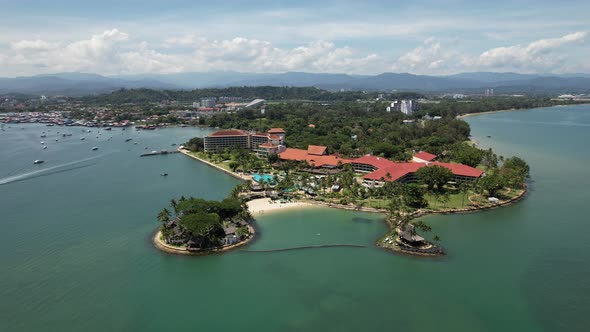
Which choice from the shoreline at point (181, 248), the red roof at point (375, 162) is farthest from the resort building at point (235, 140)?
the shoreline at point (181, 248)

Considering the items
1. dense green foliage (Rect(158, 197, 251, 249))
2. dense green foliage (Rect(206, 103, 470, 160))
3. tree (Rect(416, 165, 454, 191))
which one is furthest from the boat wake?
tree (Rect(416, 165, 454, 191))

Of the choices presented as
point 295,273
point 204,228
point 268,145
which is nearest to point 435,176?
point 295,273

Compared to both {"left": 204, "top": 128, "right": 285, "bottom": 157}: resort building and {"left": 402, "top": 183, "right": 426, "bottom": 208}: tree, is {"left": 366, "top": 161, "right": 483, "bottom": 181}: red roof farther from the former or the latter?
{"left": 204, "top": 128, "right": 285, "bottom": 157}: resort building

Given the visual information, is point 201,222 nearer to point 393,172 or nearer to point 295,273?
point 295,273

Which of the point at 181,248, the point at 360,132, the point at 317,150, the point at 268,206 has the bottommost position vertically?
the point at 181,248

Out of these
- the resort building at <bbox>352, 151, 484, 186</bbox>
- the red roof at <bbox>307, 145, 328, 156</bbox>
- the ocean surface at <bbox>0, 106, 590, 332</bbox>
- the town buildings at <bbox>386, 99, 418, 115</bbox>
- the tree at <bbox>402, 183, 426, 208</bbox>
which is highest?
the town buildings at <bbox>386, 99, 418, 115</bbox>

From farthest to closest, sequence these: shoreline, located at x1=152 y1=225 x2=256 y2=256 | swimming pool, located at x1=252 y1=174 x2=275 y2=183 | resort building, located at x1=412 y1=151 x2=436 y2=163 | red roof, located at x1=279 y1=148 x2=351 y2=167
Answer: red roof, located at x1=279 y1=148 x2=351 y2=167, resort building, located at x1=412 y1=151 x2=436 y2=163, swimming pool, located at x1=252 y1=174 x2=275 y2=183, shoreline, located at x1=152 y1=225 x2=256 y2=256

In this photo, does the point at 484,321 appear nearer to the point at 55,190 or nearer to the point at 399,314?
the point at 399,314
